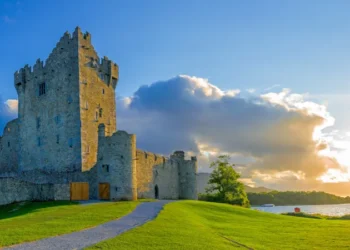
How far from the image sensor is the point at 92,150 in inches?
1981

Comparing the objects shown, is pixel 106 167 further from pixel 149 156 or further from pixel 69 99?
pixel 69 99

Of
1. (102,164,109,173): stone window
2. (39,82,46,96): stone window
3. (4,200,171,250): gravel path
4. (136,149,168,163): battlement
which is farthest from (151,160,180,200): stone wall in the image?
(4,200,171,250): gravel path

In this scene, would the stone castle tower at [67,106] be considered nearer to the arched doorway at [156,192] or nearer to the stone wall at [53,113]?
the stone wall at [53,113]

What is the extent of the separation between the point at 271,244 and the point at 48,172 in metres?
34.4

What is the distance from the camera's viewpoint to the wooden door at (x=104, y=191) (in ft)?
137

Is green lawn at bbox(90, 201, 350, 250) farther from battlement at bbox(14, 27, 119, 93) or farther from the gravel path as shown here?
battlement at bbox(14, 27, 119, 93)

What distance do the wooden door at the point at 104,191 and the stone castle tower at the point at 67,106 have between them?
654cm

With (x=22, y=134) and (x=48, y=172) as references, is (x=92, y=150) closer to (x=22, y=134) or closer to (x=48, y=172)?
(x=48, y=172)

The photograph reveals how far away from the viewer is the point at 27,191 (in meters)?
39.6

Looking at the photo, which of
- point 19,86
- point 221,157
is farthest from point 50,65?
point 221,157

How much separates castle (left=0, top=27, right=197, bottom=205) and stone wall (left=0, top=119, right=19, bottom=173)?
128mm

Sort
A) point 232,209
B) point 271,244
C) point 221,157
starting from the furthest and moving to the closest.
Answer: point 221,157 < point 232,209 < point 271,244

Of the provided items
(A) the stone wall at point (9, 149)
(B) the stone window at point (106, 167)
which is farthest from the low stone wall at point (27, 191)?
(A) the stone wall at point (9, 149)

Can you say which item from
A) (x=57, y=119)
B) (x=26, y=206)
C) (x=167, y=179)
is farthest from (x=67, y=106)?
(x=26, y=206)
